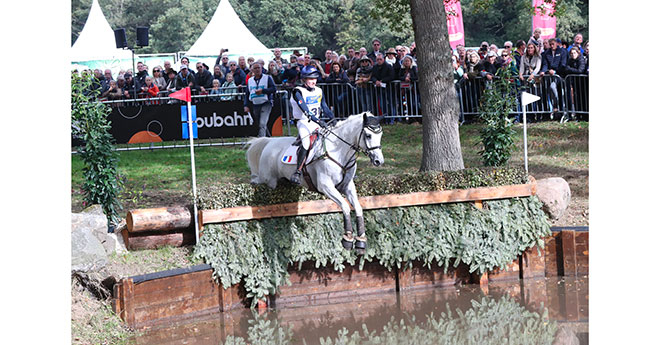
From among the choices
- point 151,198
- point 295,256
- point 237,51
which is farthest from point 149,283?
point 237,51

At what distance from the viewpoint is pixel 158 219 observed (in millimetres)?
10398

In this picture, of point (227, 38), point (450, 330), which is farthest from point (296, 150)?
point (227, 38)

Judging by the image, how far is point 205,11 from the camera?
64.3 m

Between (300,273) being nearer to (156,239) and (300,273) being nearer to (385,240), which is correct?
Result: (385,240)

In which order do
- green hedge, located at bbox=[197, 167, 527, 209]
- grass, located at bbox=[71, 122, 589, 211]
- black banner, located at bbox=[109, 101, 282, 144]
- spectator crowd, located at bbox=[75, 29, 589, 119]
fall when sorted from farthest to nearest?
spectator crowd, located at bbox=[75, 29, 589, 119] → black banner, located at bbox=[109, 101, 282, 144] → grass, located at bbox=[71, 122, 589, 211] → green hedge, located at bbox=[197, 167, 527, 209]

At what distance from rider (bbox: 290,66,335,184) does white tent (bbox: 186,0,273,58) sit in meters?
23.4

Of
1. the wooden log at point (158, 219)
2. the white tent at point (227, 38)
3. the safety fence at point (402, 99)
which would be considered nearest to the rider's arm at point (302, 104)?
the wooden log at point (158, 219)

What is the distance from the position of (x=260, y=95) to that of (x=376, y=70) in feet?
10.8

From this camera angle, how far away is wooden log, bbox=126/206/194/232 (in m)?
10.3

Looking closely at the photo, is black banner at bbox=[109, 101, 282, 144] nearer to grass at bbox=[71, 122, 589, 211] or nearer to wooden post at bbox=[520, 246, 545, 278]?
grass at bbox=[71, 122, 589, 211]

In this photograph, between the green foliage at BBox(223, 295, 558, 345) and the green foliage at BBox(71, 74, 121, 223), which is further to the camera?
the green foliage at BBox(71, 74, 121, 223)

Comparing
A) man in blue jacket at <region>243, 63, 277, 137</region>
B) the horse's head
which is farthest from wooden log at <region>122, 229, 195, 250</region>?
man in blue jacket at <region>243, 63, 277, 137</region>

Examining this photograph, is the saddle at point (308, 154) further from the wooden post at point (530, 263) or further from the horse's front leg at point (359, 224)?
the wooden post at point (530, 263)

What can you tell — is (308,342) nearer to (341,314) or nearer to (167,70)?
(341,314)
